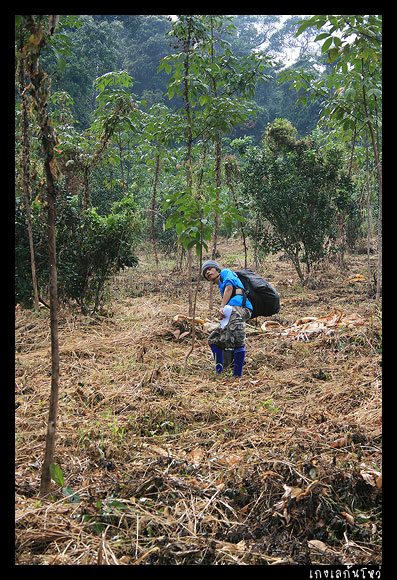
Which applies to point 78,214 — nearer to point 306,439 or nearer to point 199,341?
point 199,341

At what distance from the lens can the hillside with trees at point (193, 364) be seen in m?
2.01

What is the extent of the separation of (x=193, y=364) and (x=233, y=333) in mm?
646

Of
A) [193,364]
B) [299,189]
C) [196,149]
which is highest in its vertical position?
[196,149]

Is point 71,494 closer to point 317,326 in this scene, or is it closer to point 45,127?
point 45,127

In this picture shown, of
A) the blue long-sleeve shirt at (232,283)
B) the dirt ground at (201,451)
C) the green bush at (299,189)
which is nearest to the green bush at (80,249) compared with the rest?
the dirt ground at (201,451)

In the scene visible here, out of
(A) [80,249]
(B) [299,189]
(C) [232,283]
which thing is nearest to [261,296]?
(C) [232,283]

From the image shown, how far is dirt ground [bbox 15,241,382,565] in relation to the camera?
6.35 ft

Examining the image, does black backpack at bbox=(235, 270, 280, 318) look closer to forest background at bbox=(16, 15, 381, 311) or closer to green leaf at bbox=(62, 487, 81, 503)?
forest background at bbox=(16, 15, 381, 311)

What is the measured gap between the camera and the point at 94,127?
6.35 m

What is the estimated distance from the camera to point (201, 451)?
9.32ft

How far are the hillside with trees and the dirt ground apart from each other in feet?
0.04

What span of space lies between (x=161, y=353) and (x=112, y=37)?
22853mm

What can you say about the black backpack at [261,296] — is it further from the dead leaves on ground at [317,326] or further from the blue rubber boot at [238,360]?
the dead leaves on ground at [317,326]

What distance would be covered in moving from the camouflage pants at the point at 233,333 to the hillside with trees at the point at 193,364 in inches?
11.2
